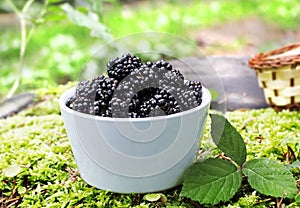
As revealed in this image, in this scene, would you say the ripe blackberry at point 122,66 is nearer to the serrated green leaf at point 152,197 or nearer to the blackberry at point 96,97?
the blackberry at point 96,97

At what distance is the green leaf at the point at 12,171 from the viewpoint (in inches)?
42.8

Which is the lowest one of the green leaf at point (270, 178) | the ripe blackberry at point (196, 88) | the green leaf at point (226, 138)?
the green leaf at point (270, 178)

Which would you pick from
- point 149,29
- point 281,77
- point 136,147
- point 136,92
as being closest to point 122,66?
point 136,92

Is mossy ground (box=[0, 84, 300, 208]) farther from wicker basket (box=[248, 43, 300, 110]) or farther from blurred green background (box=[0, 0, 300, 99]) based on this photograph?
blurred green background (box=[0, 0, 300, 99])

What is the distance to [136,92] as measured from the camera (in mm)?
976

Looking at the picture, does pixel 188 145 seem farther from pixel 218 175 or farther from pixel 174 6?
pixel 174 6

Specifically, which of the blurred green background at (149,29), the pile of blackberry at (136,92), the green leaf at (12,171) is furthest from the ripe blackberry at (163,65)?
the blurred green background at (149,29)

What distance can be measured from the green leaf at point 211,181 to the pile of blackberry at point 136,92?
5.1 inches

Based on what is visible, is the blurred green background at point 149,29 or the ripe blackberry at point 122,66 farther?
the blurred green background at point 149,29

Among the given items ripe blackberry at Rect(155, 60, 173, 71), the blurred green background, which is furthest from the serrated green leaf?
the blurred green background

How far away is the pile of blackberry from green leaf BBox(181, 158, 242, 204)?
0.42 ft

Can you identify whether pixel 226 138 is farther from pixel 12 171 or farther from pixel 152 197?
pixel 12 171

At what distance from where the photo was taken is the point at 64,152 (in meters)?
1.23

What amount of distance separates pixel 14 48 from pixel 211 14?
73.8 inches
